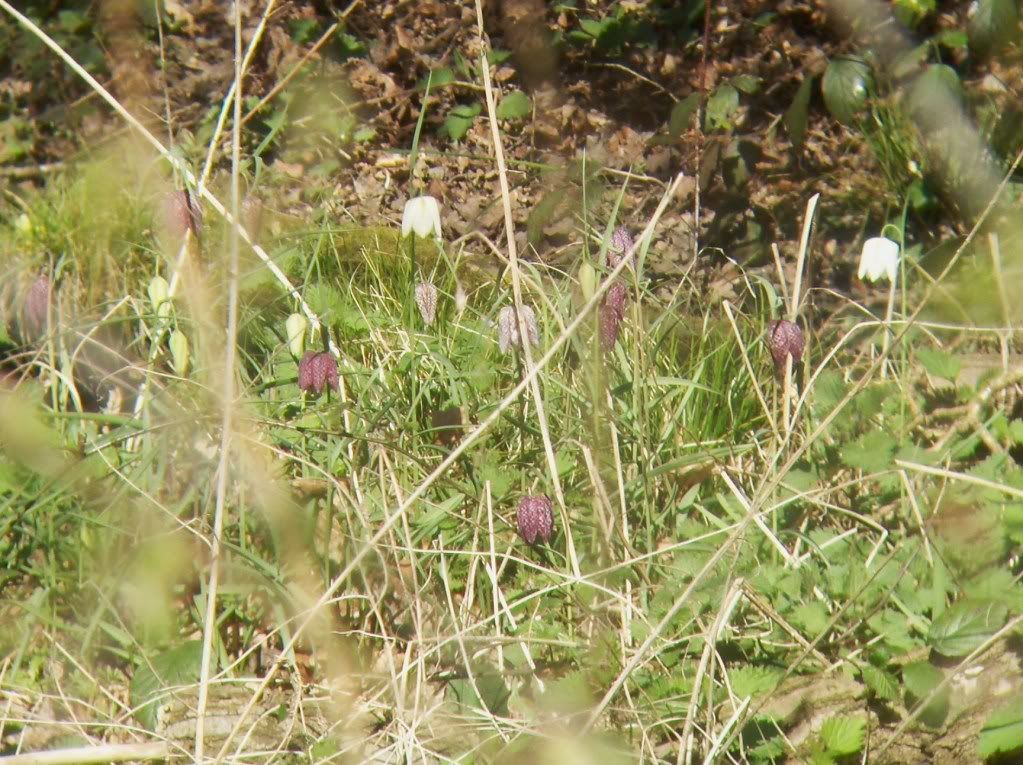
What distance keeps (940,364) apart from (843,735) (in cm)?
85

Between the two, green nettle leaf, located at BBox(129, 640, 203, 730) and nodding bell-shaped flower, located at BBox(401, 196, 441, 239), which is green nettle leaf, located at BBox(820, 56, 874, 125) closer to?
nodding bell-shaped flower, located at BBox(401, 196, 441, 239)

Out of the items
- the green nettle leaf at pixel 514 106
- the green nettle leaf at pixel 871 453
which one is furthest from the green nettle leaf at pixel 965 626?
the green nettle leaf at pixel 514 106

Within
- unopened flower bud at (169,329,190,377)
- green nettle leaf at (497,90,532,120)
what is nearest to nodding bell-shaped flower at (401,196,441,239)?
unopened flower bud at (169,329,190,377)

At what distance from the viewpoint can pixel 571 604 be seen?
2.04m

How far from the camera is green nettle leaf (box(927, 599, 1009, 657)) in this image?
1748mm

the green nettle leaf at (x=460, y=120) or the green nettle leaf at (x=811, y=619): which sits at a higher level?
the green nettle leaf at (x=460, y=120)

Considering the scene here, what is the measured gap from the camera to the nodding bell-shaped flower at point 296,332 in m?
2.40

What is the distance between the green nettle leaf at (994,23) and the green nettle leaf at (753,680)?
5.43 feet

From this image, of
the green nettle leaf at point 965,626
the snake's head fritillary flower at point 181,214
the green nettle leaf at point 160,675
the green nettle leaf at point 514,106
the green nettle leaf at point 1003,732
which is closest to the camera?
the green nettle leaf at point 1003,732

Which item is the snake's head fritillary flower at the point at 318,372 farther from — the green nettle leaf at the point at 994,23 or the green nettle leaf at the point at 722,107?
the green nettle leaf at the point at 994,23

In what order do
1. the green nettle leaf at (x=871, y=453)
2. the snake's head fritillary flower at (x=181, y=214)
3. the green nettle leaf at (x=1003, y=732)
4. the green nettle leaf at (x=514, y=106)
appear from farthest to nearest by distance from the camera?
the green nettle leaf at (x=514, y=106)
the snake's head fritillary flower at (x=181, y=214)
the green nettle leaf at (x=871, y=453)
the green nettle leaf at (x=1003, y=732)

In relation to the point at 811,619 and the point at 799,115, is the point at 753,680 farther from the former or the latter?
the point at 799,115

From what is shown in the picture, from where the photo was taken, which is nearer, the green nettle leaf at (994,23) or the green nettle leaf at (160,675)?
the green nettle leaf at (160,675)

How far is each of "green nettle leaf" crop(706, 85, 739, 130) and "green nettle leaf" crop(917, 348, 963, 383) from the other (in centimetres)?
86
